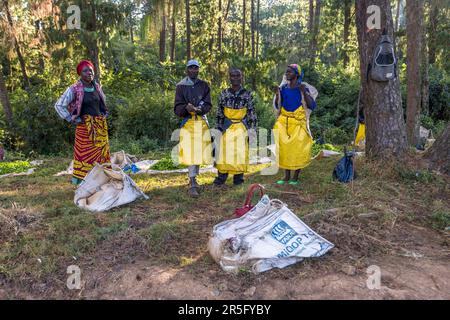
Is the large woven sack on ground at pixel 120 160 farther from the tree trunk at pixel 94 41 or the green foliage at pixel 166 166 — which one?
the tree trunk at pixel 94 41

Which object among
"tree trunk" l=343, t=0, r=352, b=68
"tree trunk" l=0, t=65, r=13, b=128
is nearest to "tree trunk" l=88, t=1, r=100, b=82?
"tree trunk" l=0, t=65, r=13, b=128

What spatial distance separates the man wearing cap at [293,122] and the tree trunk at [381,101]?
3.07ft

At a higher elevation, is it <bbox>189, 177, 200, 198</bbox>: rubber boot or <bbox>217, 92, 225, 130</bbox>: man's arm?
<bbox>217, 92, 225, 130</bbox>: man's arm

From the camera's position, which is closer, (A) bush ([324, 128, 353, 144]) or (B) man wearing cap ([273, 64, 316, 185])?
(B) man wearing cap ([273, 64, 316, 185])

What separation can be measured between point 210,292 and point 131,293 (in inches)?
21.5

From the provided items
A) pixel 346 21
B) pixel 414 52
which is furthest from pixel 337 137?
pixel 346 21

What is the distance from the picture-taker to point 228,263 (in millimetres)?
3023

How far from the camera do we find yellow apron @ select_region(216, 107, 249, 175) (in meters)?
5.18

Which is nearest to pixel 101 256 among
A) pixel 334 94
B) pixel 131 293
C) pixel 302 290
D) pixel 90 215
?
pixel 131 293

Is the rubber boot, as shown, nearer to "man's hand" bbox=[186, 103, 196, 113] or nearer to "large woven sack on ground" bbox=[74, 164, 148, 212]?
"large woven sack on ground" bbox=[74, 164, 148, 212]

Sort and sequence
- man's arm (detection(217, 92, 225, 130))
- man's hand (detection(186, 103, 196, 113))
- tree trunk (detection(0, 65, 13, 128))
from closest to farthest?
man's hand (detection(186, 103, 196, 113))
man's arm (detection(217, 92, 225, 130))
tree trunk (detection(0, 65, 13, 128))

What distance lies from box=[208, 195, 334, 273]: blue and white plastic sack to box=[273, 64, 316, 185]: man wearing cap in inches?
75.3

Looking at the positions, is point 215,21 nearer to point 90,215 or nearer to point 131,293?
point 90,215

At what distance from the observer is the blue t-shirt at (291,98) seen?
5020mm
